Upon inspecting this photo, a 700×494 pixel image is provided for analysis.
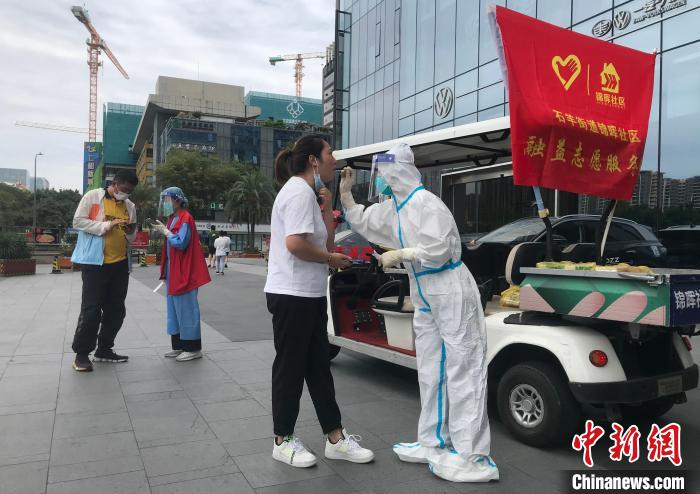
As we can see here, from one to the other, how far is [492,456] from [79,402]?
3260 millimetres

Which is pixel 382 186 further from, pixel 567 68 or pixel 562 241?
pixel 562 241

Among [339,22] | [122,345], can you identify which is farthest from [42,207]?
[122,345]

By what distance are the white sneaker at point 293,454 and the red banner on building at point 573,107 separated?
2233 mm

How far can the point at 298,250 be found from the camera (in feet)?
10.2

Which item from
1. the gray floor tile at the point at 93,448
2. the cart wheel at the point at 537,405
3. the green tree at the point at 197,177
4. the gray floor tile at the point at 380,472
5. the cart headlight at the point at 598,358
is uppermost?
the green tree at the point at 197,177

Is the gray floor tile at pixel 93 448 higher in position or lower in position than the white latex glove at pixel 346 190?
lower

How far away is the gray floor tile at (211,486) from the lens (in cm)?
296

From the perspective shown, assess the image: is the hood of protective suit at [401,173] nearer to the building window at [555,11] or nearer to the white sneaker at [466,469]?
the white sneaker at [466,469]

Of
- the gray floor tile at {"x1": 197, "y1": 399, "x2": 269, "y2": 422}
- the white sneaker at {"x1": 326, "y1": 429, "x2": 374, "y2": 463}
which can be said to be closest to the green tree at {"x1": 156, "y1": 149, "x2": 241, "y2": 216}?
the gray floor tile at {"x1": 197, "y1": 399, "x2": 269, "y2": 422}

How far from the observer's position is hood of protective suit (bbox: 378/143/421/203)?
133 inches

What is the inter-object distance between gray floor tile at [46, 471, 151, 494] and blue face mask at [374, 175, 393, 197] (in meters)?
2.22

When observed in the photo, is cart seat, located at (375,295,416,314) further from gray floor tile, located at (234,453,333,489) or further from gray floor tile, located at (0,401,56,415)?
gray floor tile, located at (0,401,56,415)

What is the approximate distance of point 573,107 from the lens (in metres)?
3.88

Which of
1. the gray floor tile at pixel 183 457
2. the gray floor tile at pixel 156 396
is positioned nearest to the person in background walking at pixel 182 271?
the gray floor tile at pixel 156 396
